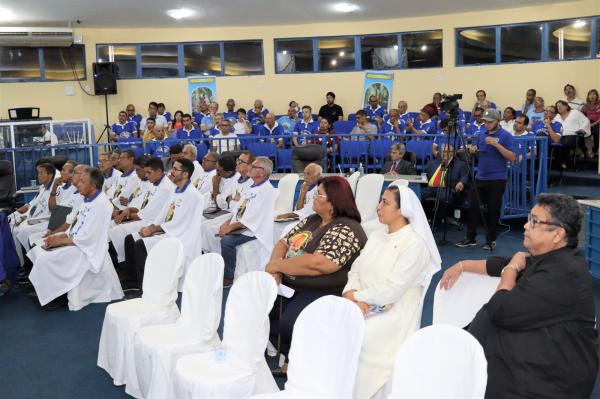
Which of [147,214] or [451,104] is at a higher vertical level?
[451,104]

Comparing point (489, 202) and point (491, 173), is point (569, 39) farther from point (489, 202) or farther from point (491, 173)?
point (489, 202)

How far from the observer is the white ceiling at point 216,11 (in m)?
11.6

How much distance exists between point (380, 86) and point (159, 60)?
4.96 metres

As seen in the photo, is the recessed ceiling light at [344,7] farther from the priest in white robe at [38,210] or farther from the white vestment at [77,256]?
the white vestment at [77,256]

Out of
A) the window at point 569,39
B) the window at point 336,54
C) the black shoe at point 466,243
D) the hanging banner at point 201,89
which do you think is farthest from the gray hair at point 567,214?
the hanging banner at point 201,89

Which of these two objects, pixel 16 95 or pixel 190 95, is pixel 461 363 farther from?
pixel 16 95

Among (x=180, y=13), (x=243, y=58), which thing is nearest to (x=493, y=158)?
(x=180, y=13)

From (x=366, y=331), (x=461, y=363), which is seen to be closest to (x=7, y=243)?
(x=366, y=331)

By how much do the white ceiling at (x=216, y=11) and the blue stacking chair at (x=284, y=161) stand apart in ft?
11.2

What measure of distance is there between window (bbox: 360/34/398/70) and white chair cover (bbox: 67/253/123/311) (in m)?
9.57

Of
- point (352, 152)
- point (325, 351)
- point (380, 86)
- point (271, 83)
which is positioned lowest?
point (325, 351)

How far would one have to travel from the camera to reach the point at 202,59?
14.8 m

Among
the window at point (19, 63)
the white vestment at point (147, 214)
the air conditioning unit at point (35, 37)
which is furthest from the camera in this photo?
the window at point (19, 63)

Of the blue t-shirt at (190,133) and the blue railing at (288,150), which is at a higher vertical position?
Result: the blue t-shirt at (190,133)
